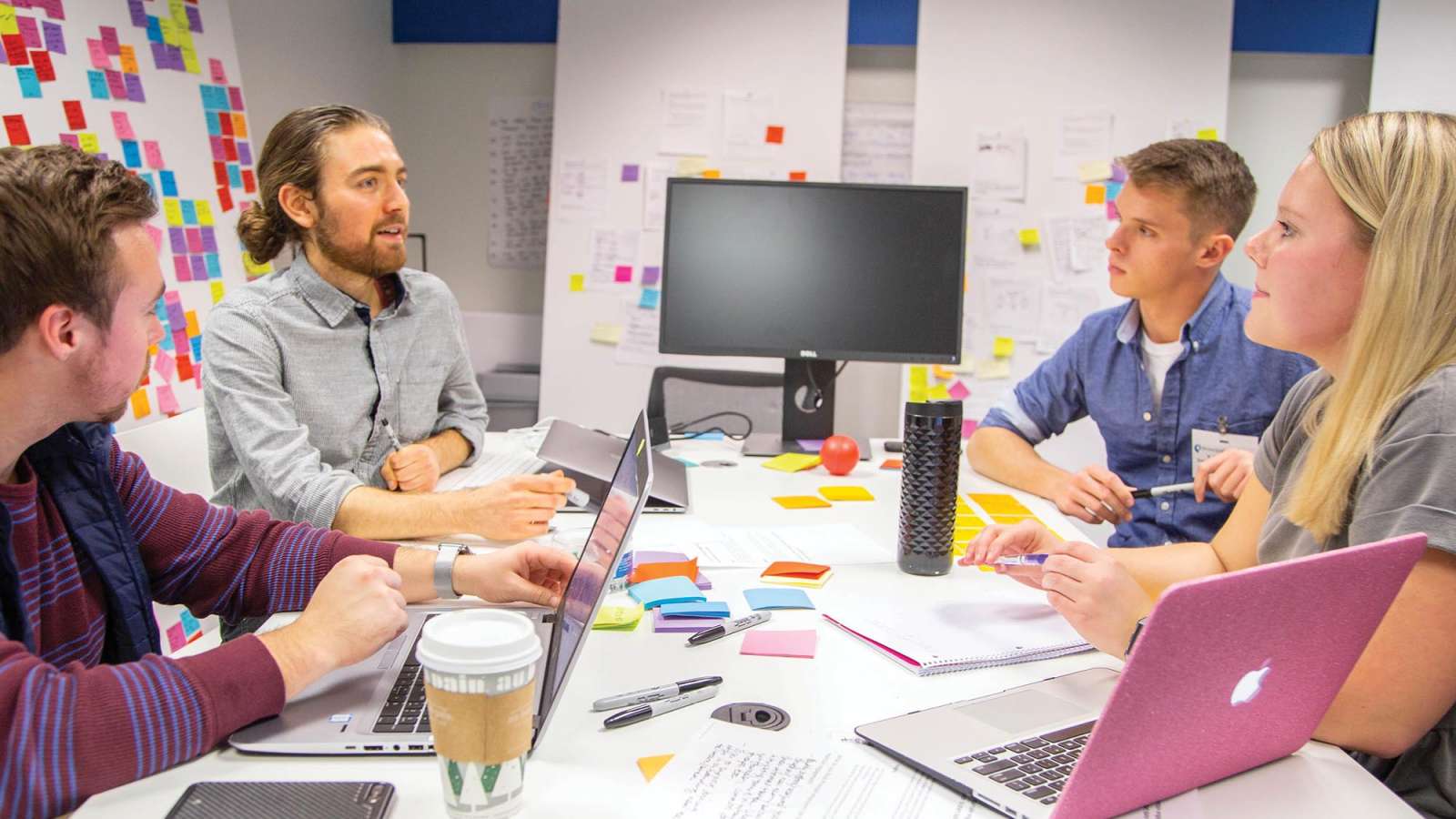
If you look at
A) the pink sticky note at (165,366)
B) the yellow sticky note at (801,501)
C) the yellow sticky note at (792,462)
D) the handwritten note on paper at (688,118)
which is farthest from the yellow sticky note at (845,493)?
the handwritten note on paper at (688,118)

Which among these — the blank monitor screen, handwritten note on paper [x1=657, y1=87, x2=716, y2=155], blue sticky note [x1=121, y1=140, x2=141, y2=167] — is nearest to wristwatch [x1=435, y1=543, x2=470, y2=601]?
the blank monitor screen

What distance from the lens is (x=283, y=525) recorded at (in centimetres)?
134

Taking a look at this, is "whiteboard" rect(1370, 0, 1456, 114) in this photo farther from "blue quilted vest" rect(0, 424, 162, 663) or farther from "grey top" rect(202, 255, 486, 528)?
"blue quilted vest" rect(0, 424, 162, 663)

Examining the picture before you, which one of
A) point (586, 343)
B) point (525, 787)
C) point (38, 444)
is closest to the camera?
point (525, 787)

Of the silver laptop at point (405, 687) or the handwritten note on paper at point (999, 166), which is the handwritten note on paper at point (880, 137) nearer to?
the handwritten note on paper at point (999, 166)

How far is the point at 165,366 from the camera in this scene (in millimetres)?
2689

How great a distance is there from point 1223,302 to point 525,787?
182 centimetres

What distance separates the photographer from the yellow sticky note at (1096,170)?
3.79 meters

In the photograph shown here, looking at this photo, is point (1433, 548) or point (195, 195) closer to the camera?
point (1433, 548)

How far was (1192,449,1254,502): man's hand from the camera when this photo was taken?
5.98 feet

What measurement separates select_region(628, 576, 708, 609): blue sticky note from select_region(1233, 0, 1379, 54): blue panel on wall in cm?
355

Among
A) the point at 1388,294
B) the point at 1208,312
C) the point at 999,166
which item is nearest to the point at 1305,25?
the point at 999,166

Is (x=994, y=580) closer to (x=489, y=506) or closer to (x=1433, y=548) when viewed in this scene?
(x=1433, y=548)

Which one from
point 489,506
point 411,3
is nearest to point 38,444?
point 489,506
